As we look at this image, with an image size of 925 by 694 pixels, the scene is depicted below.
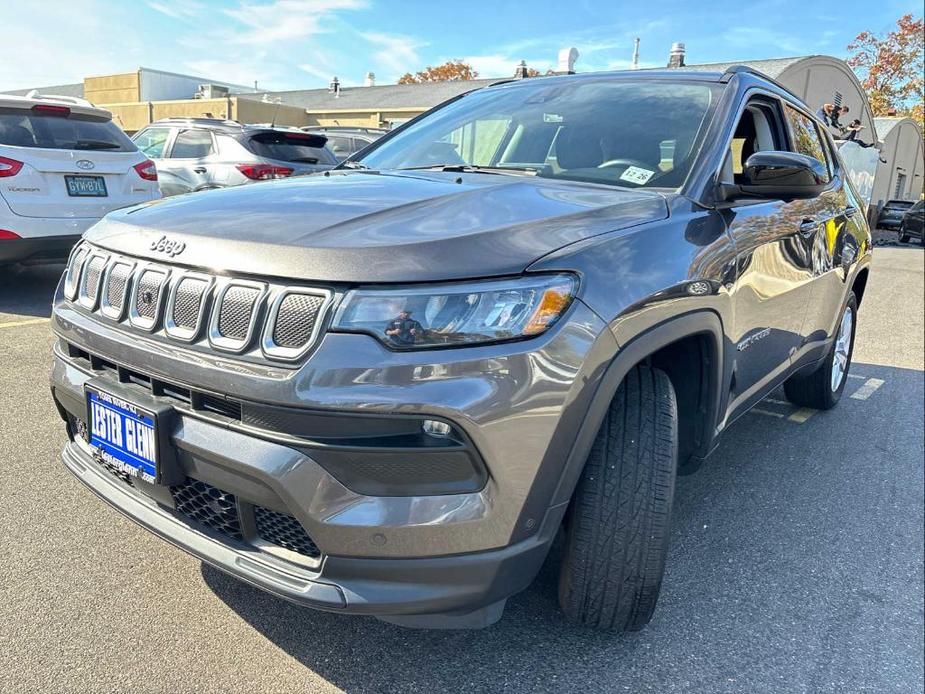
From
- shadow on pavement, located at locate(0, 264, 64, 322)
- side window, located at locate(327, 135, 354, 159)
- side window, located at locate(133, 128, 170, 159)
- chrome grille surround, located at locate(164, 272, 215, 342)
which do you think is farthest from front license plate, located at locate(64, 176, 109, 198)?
side window, located at locate(327, 135, 354, 159)

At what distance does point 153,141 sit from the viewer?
31.8 ft

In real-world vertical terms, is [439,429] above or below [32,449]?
above

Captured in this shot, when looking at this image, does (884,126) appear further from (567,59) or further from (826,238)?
(826,238)

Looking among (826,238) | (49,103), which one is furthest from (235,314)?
(49,103)

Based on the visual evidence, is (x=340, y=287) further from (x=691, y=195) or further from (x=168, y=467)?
(x=691, y=195)

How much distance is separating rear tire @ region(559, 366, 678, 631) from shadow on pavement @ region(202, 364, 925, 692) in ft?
0.62

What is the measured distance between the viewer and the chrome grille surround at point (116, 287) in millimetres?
1974

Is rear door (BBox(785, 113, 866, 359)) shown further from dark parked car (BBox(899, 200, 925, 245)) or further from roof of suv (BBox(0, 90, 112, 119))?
dark parked car (BBox(899, 200, 925, 245))

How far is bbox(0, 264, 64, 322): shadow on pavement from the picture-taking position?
19.5 feet

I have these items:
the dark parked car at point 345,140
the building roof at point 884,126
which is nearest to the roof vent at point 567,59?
the dark parked car at point 345,140

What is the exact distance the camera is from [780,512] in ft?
10.4

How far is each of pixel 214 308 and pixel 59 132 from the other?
545cm

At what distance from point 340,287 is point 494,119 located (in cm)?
187

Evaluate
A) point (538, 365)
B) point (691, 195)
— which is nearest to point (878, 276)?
point (691, 195)
